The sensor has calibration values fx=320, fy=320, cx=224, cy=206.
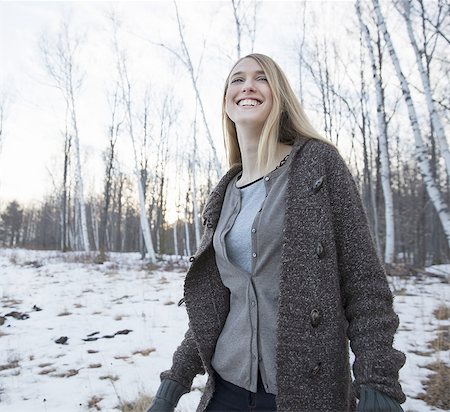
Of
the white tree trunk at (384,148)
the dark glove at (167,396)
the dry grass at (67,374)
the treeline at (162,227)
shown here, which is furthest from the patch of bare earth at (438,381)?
the white tree trunk at (384,148)

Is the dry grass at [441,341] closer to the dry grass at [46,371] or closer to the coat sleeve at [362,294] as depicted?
the coat sleeve at [362,294]

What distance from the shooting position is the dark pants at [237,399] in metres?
1.13

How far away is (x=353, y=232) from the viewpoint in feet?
3.39

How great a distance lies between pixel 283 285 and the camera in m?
1.06

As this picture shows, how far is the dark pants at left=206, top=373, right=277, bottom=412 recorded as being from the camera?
1135 millimetres

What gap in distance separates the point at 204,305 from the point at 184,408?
80.0 inches

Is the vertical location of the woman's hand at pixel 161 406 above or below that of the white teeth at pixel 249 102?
below

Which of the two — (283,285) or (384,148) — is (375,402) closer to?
(283,285)

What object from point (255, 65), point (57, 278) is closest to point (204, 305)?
point (255, 65)

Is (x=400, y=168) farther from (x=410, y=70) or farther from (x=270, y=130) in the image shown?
(x=270, y=130)

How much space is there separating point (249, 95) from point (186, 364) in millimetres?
1183

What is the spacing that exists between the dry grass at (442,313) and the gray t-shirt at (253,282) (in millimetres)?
4994

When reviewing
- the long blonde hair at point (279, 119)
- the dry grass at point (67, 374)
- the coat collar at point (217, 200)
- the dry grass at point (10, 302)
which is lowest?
the dry grass at point (67, 374)

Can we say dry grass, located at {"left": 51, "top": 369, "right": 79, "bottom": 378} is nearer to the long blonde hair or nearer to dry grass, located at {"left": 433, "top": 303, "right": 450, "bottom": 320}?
the long blonde hair
